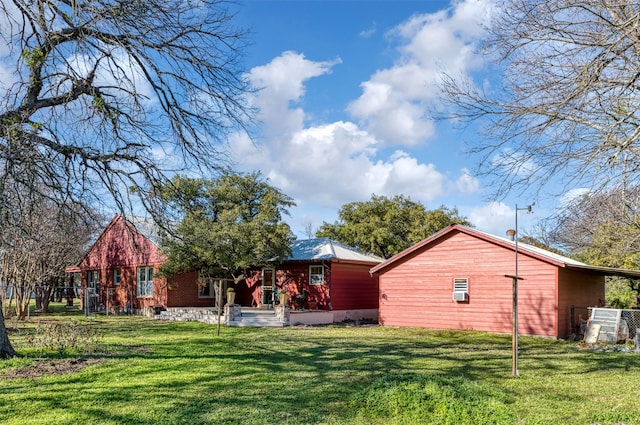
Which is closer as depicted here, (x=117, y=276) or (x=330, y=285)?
(x=330, y=285)

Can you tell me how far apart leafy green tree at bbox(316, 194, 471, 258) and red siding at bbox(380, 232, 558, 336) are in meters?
9.71

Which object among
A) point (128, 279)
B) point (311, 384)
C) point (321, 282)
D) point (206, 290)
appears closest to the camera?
point (311, 384)

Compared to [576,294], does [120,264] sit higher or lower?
higher

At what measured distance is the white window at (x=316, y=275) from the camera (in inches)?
868

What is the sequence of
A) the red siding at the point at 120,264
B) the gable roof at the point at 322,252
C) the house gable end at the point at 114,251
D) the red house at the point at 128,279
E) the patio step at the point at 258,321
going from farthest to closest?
the house gable end at the point at 114,251
the red siding at the point at 120,264
the red house at the point at 128,279
the gable roof at the point at 322,252
the patio step at the point at 258,321

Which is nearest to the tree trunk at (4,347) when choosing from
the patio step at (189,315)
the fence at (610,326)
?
the patio step at (189,315)

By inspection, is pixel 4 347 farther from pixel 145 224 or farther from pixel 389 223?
pixel 389 223

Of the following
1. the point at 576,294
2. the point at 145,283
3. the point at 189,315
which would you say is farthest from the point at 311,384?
the point at 145,283

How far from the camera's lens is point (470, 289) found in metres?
17.8

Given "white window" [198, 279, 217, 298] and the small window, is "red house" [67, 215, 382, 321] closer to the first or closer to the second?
"white window" [198, 279, 217, 298]

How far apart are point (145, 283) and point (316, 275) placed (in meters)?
9.37

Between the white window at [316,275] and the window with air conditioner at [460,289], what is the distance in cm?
628

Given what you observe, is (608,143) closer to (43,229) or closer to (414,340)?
(414,340)

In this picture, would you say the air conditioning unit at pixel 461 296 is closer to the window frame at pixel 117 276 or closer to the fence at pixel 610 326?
the fence at pixel 610 326
